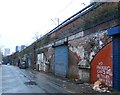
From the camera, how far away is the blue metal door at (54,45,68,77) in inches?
1316

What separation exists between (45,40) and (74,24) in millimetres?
20592

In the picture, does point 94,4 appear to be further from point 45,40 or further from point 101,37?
point 45,40

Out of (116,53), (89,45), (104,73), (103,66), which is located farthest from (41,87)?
(89,45)

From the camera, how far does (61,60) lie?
118 ft

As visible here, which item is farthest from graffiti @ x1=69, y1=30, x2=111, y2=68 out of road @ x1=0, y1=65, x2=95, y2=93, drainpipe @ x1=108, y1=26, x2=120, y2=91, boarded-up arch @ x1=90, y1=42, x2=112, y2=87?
road @ x1=0, y1=65, x2=95, y2=93

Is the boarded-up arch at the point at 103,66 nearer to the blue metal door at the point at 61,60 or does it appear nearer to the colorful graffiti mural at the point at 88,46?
the colorful graffiti mural at the point at 88,46

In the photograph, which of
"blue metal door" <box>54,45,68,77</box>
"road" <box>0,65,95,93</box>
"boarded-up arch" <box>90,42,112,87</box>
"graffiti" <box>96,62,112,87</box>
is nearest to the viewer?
"road" <box>0,65,95,93</box>

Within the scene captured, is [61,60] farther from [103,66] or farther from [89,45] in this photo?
[103,66]

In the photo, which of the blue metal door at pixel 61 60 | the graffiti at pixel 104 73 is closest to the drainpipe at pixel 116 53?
the graffiti at pixel 104 73

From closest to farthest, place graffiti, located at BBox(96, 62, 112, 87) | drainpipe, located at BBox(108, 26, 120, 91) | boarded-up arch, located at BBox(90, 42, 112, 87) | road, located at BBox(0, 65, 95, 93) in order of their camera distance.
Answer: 1. road, located at BBox(0, 65, 95, 93)
2. drainpipe, located at BBox(108, 26, 120, 91)
3. graffiti, located at BBox(96, 62, 112, 87)
4. boarded-up arch, located at BBox(90, 42, 112, 87)

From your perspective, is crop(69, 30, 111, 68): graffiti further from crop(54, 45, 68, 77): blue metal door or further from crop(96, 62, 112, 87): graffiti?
crop(54, 45, 68, 77): blue metal door

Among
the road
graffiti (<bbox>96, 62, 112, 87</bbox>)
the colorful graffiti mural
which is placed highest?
the colorful graffiti mural

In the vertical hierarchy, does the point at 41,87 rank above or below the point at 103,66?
below

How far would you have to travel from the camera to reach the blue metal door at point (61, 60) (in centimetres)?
3343
